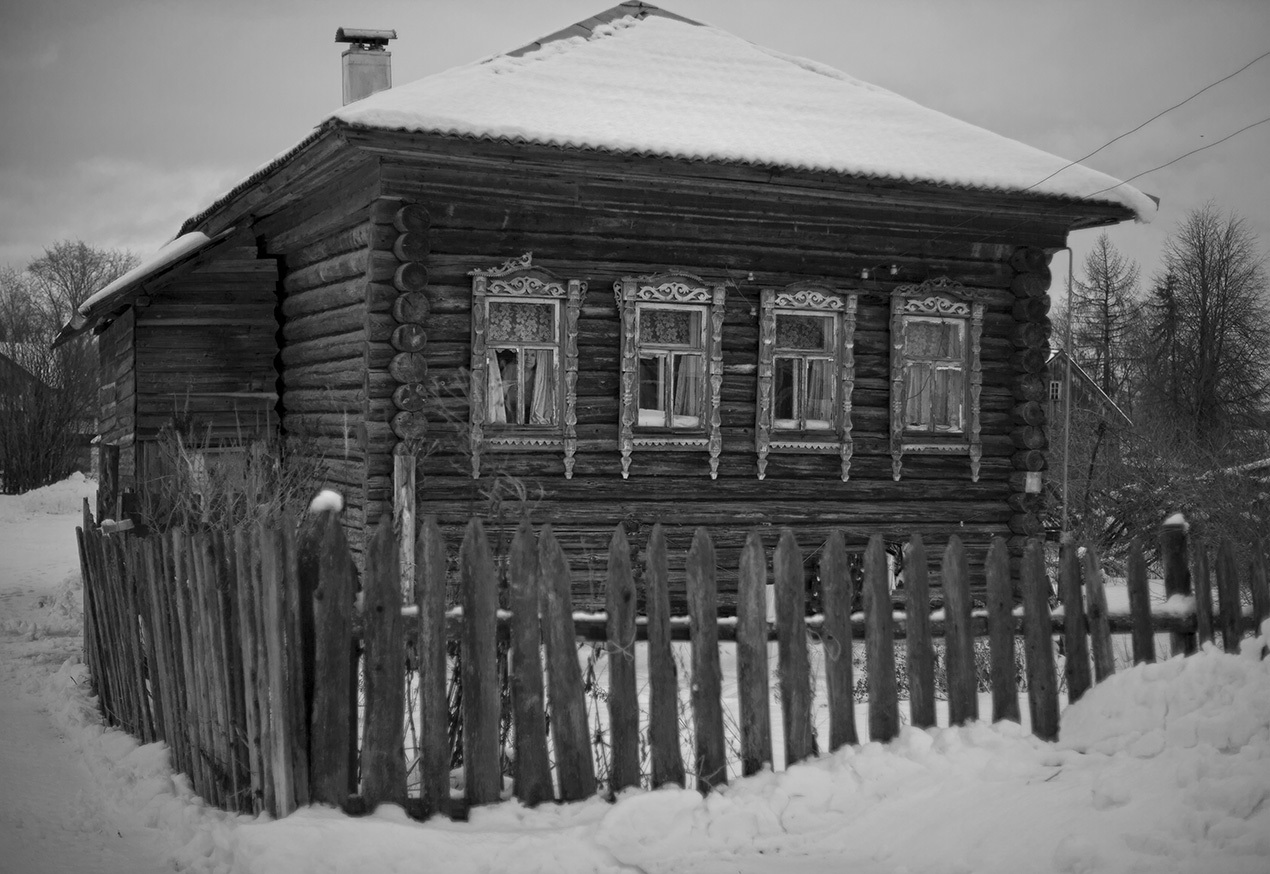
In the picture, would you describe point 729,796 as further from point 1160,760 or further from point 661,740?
point 1160,760

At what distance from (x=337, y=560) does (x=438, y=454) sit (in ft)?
18.2

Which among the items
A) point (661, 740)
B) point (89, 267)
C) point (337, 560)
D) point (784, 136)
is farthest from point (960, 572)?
point (89, 267)

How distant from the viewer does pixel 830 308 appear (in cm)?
1080

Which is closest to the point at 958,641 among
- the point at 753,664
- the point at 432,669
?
the point at 753,664

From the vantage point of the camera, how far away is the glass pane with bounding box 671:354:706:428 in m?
10.5

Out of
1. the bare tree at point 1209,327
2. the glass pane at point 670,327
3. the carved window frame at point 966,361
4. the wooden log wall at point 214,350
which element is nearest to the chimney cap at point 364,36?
the wooden log wall at point 214,350

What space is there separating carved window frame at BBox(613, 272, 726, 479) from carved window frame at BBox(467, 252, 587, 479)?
41cm

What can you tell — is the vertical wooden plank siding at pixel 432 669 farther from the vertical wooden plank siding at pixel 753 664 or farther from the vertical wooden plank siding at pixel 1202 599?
the vertical wooden plank siding at pixel 1202 599

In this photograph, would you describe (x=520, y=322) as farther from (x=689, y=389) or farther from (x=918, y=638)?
(x=918, y=638)

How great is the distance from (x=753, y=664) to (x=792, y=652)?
0.15 metres

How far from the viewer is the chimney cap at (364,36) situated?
13305mm

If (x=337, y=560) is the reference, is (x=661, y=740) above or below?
below

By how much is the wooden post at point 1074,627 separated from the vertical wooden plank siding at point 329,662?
2.79 m

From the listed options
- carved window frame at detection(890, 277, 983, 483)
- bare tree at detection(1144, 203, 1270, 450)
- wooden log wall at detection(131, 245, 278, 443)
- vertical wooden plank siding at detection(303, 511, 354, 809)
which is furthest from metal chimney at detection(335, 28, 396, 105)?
bare tree at detection(1144, 203, 1270, 450)
